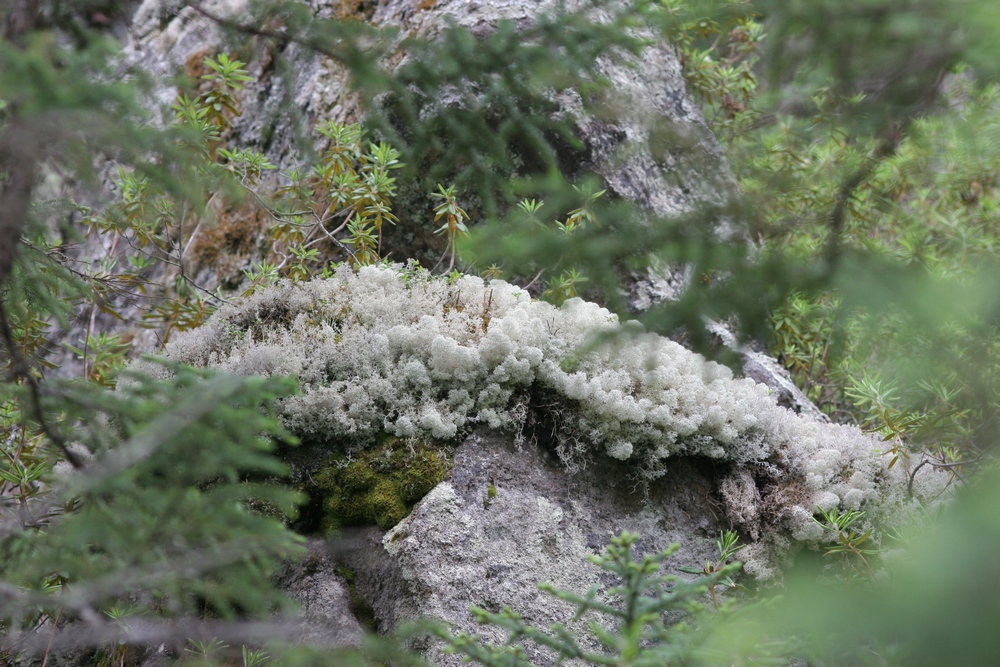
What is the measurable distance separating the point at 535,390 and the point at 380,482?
80 cm

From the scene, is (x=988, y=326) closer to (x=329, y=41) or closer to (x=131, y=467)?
(x=329, y=41)

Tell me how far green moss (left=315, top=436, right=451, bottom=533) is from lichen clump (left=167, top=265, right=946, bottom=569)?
8cm

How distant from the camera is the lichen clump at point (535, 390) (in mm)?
3061

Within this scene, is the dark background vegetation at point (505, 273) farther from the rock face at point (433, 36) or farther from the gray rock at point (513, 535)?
the rock face at point (433, 36)

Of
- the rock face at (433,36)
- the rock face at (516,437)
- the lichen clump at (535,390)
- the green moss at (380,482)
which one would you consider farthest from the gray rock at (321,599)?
the rock face at (433,36)

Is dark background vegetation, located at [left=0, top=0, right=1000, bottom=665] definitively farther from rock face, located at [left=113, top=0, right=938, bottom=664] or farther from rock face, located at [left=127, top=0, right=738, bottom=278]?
rock face, located at [left=127, top=0, right=738, bottom=278]

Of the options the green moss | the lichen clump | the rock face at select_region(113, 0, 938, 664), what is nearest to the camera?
the rock face at select_region(113, 0, 938, 664)

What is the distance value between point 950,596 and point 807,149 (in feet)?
17.4

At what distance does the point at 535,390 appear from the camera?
3258 millimetres

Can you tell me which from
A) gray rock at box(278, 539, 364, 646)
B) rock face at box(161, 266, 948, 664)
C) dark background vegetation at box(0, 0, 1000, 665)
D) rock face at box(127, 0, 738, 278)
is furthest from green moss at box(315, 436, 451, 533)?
rock face at box(127, 0, 738, 278)

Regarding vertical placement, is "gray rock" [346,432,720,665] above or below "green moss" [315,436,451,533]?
below

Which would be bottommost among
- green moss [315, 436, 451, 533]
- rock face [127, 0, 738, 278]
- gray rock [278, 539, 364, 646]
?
gray rock [278, 539, 364, 646]

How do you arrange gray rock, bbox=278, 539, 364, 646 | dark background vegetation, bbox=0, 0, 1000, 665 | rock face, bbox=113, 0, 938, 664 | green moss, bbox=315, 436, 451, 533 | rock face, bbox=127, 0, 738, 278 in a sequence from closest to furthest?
dark background vegetation, bbox=0, 0, 1000, 665 → gray rock, bbox=278, 539, 364, 646 → rock face, bbox=113, 0, 938, 664 → green moss, bbox=315, 436, 451, 533 → rock face, bbox=127, 0, 738, 278

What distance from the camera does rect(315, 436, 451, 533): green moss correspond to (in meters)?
2.92
